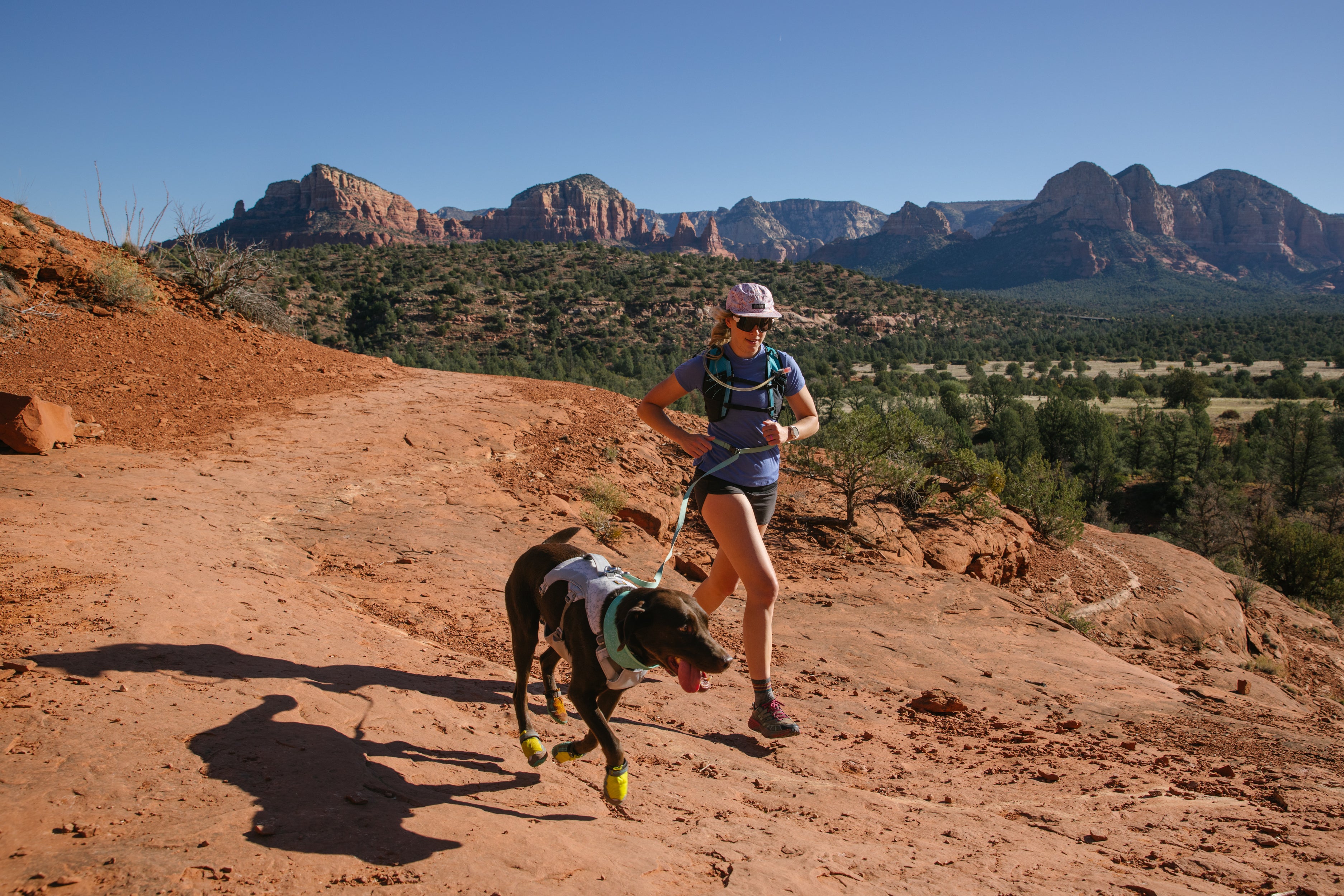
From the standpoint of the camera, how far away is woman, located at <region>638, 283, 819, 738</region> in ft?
12.9

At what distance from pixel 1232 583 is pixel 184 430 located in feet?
48.8

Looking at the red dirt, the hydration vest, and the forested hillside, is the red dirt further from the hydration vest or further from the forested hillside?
the forested hillside

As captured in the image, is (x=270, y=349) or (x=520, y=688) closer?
(x=520, y=688)

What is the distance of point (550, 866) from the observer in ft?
7.88

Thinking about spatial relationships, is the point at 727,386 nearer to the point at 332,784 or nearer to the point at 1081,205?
the point at 332,784

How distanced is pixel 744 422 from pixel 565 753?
1.94 metres

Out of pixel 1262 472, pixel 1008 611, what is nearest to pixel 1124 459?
pixel 1262 472

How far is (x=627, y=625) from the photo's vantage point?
108 inches

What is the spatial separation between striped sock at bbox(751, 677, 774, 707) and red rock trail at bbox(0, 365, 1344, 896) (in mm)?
253

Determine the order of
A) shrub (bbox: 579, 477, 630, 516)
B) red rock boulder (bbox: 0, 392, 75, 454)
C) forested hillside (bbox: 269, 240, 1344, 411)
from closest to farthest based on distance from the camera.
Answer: red rock boulder (bbox: 0, 392, 75, 454)
shrub (bbox: 579, 477, 630, 516)
forested hillside (bbox: 269, 240, 1344, 411)

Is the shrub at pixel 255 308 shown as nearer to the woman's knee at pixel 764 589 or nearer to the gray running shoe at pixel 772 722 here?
the woman's knee at pixel 764 589

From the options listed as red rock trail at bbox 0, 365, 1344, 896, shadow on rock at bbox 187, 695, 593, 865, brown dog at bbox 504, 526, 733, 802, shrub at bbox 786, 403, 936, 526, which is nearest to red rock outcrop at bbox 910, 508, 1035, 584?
shrub at bbox 786, 403, 936, 526

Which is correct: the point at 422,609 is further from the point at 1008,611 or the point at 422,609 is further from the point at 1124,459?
the point at 1124,459

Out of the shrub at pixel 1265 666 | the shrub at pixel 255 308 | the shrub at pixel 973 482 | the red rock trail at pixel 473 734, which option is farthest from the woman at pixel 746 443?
the shrub at pixel 255 308
